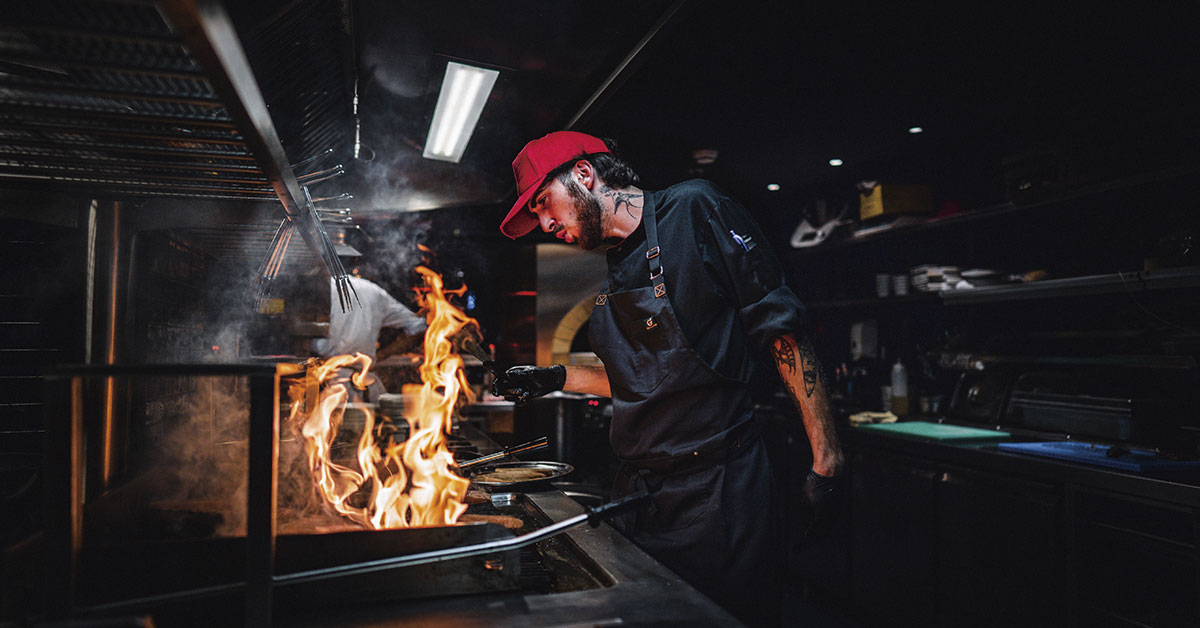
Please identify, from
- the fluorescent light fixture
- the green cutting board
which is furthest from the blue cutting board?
the fluorescent light fixture

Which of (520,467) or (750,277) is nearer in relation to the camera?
(750,277)

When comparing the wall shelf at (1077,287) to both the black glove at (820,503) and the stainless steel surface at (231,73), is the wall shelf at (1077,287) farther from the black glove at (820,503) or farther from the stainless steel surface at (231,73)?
the stainless steel surface at (231,73)

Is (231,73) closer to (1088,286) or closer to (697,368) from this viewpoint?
(697,368)

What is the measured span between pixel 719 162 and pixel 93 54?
4.94 metres

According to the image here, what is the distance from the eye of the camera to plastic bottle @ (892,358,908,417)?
4.62 meters

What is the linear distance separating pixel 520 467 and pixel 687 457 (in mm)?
854

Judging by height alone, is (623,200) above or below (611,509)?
above

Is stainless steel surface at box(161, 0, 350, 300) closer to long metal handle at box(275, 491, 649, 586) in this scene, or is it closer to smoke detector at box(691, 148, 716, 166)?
long metal handle at box(275, 491, 649, 586)

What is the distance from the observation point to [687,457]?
1.86 meters

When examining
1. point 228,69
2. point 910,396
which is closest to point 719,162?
point 910,396

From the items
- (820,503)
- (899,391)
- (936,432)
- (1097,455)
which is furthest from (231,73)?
(899,391)

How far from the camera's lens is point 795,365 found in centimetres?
185

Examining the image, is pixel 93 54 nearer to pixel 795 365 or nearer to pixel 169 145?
pixel 169 145

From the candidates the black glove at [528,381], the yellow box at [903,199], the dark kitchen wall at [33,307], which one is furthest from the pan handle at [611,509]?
the yellow box at [903,199]
